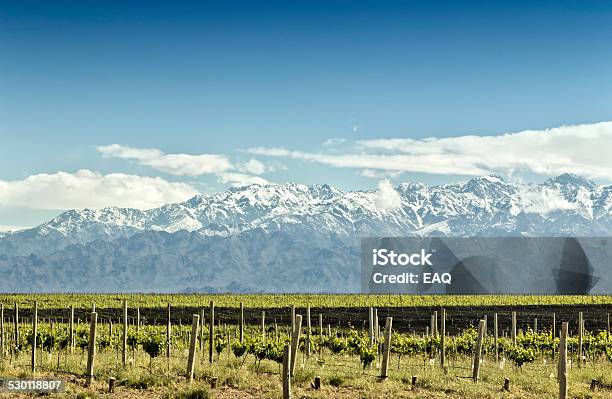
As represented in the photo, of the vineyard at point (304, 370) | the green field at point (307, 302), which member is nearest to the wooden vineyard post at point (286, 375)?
the vineyard at point (304, 370)

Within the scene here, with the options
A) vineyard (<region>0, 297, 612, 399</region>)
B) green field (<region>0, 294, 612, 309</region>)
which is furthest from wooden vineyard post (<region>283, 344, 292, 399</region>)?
green field (<region>0, 294, 612, 309</region>)

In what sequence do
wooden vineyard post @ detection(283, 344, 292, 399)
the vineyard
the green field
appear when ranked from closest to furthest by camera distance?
wooden vineyard post @ detection(283, 344, 292, 399) → the vineyard → the green field

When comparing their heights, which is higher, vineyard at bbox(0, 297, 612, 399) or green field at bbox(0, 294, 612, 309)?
vineyard at bbox(0, 297, 612, 399)

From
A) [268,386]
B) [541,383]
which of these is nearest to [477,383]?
[541,383]

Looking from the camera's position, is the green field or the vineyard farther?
the green field

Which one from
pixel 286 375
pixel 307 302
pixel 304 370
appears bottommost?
pixel 307 302

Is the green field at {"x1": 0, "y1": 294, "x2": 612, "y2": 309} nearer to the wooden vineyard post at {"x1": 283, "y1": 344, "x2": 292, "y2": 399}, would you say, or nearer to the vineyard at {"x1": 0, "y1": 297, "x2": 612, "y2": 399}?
the vineyard at {"x1": 0, "y1": 297, "x2": 612, "y2": 399}

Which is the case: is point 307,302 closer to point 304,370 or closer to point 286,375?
point 304,370

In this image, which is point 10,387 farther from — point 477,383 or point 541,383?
point 541,383

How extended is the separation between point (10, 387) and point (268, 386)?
8.82 meters

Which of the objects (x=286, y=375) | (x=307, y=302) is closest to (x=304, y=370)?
(x=286, y=375)

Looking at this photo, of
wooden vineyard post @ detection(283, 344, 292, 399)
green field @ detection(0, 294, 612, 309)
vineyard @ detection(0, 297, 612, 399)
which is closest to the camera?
wooden vineyard post @ detection(283, 344, 292, 399)

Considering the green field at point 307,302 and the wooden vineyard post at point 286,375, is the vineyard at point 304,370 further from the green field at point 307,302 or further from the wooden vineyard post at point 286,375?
the green field at point 307,302

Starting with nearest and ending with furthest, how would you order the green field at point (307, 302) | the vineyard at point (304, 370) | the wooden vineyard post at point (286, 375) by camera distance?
1. the wooden vineyard post at point (286, 375)
2. the vineyard at point (304, 370)
3. the green field at point (307, 302)
